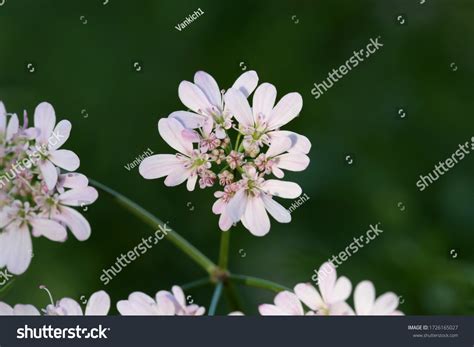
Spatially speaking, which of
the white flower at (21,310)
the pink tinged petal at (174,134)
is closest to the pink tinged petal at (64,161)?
the pink tinged petal at (174,134)

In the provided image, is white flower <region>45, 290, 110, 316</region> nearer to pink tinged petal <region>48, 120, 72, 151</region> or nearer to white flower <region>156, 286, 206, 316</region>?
white flower <region>156, 286, 206, 316</region>

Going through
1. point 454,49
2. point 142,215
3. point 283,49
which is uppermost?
point 283,49

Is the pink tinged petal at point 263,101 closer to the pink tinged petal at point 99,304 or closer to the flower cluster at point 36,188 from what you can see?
the flower cluster at point 36,188

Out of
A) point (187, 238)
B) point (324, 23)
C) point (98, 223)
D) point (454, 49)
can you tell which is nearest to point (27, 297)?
point (98, 223)

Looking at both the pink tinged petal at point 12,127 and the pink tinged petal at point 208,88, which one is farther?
the pink tinged petal at point 208,88

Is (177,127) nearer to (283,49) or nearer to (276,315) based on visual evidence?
(276,315)

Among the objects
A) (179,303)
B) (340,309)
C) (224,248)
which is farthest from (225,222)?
(340,309)
